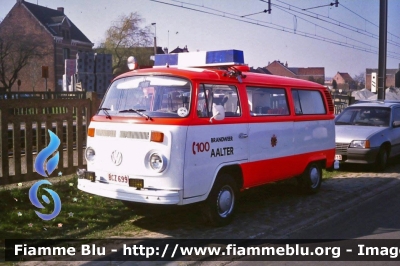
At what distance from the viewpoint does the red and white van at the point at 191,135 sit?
6.07 meters

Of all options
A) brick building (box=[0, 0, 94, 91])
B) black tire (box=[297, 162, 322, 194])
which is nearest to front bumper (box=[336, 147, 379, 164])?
black tire (box=[297, 162, 322, 194])

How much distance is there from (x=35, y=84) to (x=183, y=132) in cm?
4773

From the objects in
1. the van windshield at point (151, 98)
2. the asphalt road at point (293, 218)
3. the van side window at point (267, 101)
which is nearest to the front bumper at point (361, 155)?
the asphalt road at point (293, 218)

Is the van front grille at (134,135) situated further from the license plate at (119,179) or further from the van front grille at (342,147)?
the van front grille at (342,147)

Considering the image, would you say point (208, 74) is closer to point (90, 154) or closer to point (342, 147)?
point (90, 154)

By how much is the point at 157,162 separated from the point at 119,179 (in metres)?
0.66

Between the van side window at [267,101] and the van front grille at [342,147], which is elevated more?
the van side window at [267,101]

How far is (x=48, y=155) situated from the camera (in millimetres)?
7539

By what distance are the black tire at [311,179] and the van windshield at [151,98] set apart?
11.9ft

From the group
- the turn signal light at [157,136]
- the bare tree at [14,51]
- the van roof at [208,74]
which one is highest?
the bare tree at [14,51]

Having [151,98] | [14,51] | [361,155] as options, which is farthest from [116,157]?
[14,51]

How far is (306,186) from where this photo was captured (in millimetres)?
9195

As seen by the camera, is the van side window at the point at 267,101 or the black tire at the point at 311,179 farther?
the black tire at the point at 311,179

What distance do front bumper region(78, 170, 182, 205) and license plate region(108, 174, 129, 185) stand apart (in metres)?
0.06
